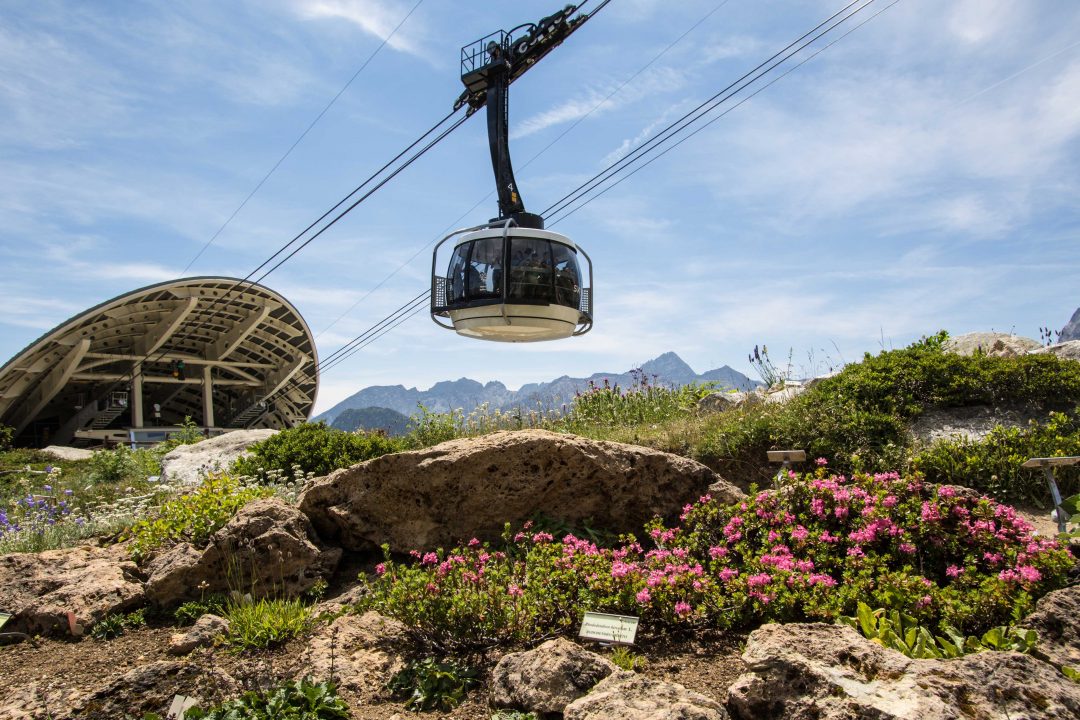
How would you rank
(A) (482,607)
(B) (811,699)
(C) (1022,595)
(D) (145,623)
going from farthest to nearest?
(D) (145,623), (A) (482,607), (C) (1022,595), (B) (811,699)

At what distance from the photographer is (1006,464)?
790 cm

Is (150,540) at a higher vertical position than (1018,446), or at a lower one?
lower

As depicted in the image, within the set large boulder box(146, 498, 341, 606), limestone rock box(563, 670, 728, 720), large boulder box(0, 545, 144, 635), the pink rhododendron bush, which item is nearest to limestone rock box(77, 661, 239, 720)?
the pink rhododendron bush

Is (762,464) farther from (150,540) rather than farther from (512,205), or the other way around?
(150,540)

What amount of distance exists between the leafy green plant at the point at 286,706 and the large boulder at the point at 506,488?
8.95 ft

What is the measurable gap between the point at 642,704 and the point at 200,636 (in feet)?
11.9

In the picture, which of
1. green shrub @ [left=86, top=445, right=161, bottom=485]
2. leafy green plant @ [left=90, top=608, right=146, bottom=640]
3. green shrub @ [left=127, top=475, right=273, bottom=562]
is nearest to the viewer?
leafy green plant @ [left=90, top=608, right=146, bottom=640]

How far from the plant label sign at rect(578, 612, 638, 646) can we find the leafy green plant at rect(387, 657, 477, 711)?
0.79 meters

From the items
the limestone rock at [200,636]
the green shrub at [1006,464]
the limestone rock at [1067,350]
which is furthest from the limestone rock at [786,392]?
the limestone rock at [200,636]

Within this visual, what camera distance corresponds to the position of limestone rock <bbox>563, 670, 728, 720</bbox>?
3117 mm

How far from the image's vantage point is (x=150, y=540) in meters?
7.18

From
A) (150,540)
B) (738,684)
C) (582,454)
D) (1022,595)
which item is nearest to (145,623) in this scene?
(150,540)

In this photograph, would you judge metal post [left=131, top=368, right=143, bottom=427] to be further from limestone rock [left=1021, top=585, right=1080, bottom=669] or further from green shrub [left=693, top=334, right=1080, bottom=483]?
limestone rock [left=1021, top=585, right=1080, bottom=669]

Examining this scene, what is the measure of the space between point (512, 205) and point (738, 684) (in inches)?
236
